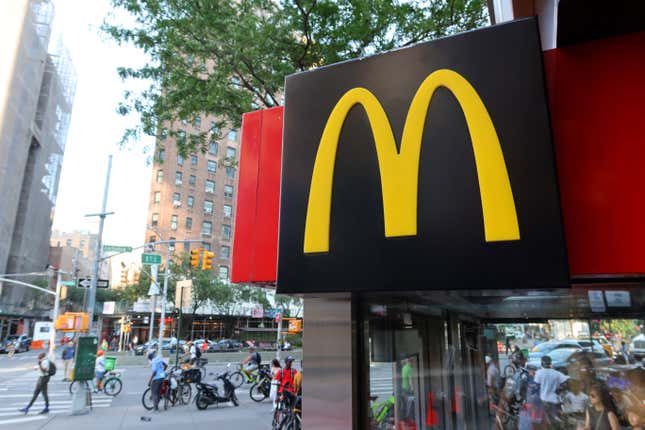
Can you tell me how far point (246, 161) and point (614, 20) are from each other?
2.74 m

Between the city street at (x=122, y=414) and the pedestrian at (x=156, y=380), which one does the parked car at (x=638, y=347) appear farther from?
the pedestrian at (x=156, y=380)

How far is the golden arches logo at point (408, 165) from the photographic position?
2312 mm

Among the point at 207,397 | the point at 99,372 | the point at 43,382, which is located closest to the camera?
the point at 43,382

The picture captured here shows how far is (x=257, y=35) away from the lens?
8461 mm

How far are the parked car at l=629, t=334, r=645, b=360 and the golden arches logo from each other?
208cm

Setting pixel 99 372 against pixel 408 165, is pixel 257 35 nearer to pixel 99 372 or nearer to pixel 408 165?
pixel 408 165

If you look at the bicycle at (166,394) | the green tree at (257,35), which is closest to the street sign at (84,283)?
the bicycle at (166,394)

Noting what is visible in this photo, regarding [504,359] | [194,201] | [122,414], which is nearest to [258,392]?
[122,414]

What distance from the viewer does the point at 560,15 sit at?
2.46m

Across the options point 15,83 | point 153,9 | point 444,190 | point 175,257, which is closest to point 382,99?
point 444,190

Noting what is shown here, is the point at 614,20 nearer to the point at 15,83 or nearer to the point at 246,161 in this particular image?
the point at 246,161

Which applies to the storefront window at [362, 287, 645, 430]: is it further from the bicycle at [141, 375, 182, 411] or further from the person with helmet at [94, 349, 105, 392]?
the person with helmet at [94, 349, 105, 392]

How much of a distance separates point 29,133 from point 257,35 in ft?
162

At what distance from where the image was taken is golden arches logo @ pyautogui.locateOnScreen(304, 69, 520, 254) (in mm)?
2312
